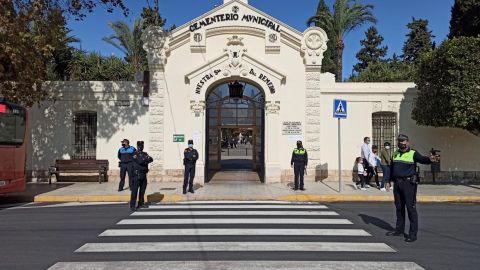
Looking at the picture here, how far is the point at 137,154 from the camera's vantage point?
37.6 ft

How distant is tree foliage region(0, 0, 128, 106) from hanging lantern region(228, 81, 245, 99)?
5086mm

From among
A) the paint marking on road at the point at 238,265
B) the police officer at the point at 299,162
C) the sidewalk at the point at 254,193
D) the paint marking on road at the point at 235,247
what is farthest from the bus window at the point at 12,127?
the police officer at the point at 299,162

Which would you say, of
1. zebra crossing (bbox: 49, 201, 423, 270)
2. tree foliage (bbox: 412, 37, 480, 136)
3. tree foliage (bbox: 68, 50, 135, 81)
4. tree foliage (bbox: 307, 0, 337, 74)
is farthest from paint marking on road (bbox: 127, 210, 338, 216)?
tree foliage (bbox: 307, 0, 337, 74)

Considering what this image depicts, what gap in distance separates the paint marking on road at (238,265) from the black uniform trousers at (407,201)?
1.55 m

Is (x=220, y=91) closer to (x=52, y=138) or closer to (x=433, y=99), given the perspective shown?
(x=52, y=138)

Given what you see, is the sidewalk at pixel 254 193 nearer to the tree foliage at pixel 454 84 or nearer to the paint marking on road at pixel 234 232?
the tree foliage at pixel 454 84

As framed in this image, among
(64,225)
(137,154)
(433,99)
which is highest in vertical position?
(433,99)

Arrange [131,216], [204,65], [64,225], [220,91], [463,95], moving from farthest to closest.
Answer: [220,91]
[204,65]
[463,95]
[131,216]
[64,225]

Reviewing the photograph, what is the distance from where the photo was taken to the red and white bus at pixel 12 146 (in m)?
12.5

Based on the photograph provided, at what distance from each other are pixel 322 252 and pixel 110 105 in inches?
518

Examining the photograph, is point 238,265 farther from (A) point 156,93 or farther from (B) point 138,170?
(A) point 156,93

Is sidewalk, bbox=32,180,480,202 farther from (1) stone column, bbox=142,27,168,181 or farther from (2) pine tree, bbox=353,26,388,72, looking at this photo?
(2) pine tree, bbox=353,26,388,72

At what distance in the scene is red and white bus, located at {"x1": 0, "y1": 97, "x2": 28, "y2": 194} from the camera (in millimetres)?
12477

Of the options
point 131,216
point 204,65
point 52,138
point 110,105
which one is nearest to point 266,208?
point 131,216
